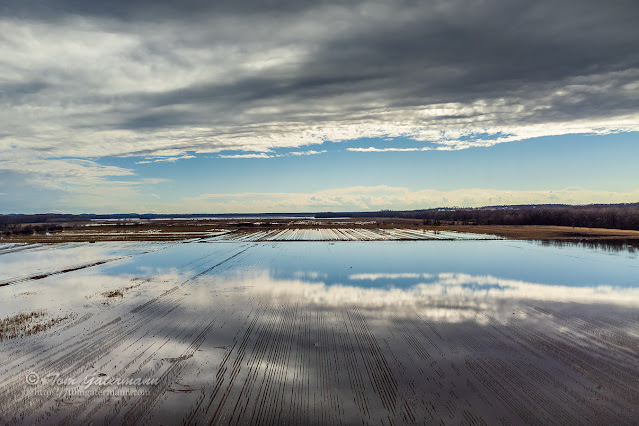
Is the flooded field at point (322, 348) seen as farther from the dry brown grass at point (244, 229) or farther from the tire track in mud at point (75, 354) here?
the dry brown grass at point (244, 229)

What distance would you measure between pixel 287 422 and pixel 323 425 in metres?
1.01

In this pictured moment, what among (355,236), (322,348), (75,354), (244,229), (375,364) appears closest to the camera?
(375,364)

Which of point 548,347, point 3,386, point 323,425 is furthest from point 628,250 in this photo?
point 3,386

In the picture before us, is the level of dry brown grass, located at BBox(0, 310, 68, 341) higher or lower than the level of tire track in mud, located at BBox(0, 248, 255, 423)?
higher

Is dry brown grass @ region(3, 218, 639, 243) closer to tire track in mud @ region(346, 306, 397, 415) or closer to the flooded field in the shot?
the flooded field

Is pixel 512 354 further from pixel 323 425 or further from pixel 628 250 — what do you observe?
pixel 628 250

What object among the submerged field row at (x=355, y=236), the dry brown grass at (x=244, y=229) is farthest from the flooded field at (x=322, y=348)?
the dry brown grass at (x=244, y=229)

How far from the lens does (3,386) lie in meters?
14.0

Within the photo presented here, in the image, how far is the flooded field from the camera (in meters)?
12.3

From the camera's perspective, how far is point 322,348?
57.3ft

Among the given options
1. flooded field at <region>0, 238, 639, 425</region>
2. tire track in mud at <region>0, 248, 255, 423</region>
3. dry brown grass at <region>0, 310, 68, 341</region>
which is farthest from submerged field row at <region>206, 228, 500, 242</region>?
tire track in mud at <region>0, 248, 255, 423</region>

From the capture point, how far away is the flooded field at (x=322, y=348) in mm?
12281

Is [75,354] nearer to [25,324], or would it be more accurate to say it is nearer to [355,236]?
[25,324]

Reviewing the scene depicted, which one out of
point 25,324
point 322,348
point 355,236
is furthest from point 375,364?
point 355,236
